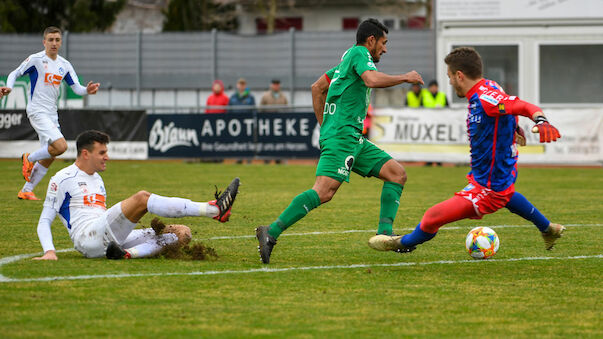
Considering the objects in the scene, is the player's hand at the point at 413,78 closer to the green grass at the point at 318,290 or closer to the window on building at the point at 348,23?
the green grass at the point at 318,290

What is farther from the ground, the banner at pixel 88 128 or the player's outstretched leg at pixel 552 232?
the banner at pixel 88 128

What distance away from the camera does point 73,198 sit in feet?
23.9

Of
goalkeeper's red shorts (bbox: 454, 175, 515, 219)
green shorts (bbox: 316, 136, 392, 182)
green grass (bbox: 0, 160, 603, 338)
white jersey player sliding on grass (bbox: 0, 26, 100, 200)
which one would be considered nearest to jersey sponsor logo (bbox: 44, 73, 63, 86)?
white jersey player sliding on grass (bbox: 0, 26, 100, 200)

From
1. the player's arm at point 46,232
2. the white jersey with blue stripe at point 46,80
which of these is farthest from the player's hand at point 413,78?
the white jersey with blue stripe at point 46,80

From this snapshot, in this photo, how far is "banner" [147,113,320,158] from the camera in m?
21.5

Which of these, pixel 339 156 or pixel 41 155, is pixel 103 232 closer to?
pixel 339 156

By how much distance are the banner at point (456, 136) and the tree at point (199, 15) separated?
1622cm

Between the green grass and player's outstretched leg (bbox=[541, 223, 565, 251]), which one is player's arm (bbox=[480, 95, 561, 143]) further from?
player's outstretched leg (bbox=[541, 223, 565, 251])

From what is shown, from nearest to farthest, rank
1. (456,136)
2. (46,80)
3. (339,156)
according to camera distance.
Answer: (339,156), (46,80), (456,136)

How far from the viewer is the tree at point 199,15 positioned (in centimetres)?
3556

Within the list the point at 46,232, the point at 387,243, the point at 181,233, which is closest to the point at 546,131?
the point at 387,243

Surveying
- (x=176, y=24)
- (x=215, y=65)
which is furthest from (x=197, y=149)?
(x=176, y=24)

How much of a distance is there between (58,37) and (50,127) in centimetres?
132

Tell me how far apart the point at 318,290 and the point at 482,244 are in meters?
2.13
